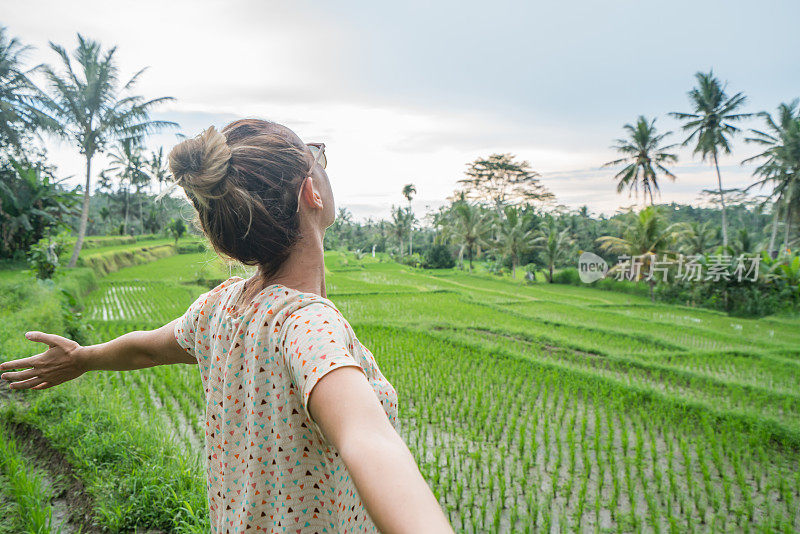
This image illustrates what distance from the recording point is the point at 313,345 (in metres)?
0.61

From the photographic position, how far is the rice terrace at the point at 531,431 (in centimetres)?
255

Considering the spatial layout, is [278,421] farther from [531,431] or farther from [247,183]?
[531,431]

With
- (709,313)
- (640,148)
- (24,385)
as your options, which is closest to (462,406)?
(24,385)

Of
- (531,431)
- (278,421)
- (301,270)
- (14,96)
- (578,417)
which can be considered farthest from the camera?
(14,96)

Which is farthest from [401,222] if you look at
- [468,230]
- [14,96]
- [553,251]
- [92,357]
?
[92,357]

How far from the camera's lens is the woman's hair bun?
2.44 ft

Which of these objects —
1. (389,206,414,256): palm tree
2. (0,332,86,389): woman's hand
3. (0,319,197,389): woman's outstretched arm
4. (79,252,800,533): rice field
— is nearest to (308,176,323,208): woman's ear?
(0,319,197,389): woman's outstretched arm

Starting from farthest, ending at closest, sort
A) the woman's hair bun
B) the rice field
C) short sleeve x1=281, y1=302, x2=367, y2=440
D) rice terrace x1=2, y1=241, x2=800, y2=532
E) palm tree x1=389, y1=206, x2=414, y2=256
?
palm tree x1=389, y1=206, x2=414, y2=256
the rice field
rice terrace x1=2, y1=241, x2=800, y2=532
the woman's hair bun
short sleeve x1=281, y1=302, x2=367, y2=440

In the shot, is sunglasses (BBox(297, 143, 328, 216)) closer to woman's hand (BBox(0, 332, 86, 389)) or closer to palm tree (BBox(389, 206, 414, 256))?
woman's hand (BBox(0, 332, 86, 389))

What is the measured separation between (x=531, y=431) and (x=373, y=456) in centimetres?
408

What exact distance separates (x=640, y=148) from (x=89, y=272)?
2434cm

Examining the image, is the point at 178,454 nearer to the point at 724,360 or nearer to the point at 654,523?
the point at 654,523

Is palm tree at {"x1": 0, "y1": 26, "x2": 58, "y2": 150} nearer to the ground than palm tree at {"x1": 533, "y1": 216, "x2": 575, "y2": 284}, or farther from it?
farther from it

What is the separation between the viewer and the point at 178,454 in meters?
2.71
